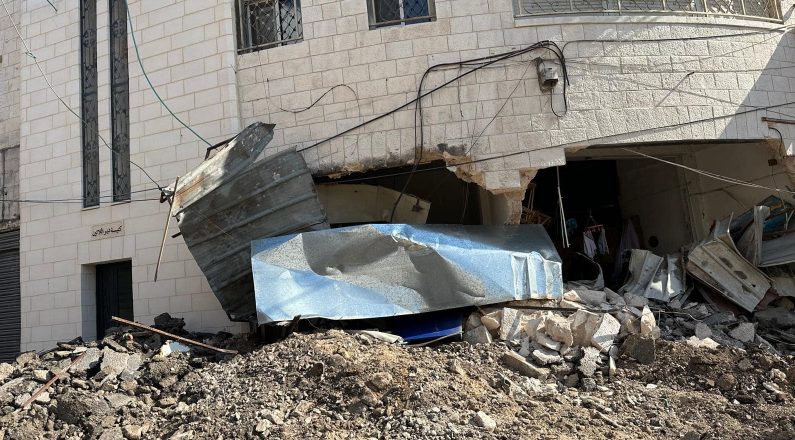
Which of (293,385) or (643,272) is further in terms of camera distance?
(643,272)

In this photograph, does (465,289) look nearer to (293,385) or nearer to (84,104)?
(293,385)

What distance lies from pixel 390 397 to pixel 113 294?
527cm

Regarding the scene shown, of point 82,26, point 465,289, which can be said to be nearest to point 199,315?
point 465,289

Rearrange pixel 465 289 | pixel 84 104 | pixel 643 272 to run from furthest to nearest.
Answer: pixel 84 104
pixel 643 272
pixel 465 289

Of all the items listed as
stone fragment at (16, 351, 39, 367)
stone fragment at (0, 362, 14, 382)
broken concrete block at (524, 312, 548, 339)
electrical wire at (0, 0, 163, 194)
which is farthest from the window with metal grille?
stone fragment at (0, 362, 14, 382)

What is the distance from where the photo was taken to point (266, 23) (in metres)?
8.41

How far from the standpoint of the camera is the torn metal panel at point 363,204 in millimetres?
8477

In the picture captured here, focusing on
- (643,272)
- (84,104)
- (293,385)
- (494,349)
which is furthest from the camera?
Answer: (84,104)

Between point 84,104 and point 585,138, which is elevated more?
point 84,104

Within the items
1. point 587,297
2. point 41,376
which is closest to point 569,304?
point 587,297

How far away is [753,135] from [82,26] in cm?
935

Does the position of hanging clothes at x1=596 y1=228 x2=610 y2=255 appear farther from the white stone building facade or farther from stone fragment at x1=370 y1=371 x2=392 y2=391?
stone fragment at x1=370 y1=371 x2=392 y2=391

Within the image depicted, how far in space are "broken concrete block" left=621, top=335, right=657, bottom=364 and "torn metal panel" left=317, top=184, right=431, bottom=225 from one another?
131 inches

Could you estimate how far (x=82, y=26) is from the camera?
9.27 m
